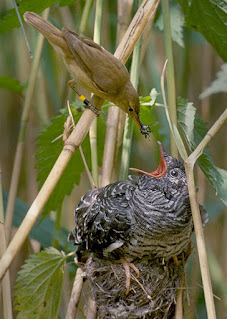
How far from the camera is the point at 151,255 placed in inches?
67.4

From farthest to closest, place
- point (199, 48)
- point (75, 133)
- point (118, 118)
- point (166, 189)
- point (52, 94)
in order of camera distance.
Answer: point (199, 48) < point (52, 94) < point (118, 118) < point (166, 189) < point (75, 133)

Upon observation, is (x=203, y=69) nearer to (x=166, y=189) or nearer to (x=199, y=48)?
(x=199, y=48)

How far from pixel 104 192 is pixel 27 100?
0.44 metres

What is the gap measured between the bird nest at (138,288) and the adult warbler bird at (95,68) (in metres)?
0.43

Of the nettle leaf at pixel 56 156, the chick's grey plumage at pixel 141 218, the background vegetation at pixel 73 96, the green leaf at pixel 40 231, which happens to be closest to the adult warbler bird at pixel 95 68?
Result: the nettle leaf at pixel 56 156

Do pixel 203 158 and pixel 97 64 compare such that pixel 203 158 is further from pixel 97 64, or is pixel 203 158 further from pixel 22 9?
pixel 22 9

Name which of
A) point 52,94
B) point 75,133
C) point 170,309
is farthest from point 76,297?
point 52,94

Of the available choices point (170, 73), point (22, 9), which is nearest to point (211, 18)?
point (170, 73)

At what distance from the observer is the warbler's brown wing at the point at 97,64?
170cm

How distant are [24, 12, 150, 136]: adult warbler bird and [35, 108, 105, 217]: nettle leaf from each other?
0.41 ft

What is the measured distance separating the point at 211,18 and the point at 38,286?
3.24ft

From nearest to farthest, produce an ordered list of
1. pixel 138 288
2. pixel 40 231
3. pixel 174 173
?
pixel 174 173 < pixel 138 288 < pixel 40 231

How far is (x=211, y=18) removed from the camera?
1730mm

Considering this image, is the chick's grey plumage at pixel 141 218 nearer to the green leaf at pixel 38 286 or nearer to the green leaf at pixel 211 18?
the green leaf at pixel 38 286
